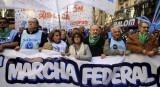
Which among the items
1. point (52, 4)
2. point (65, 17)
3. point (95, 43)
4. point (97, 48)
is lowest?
point (97, 48)

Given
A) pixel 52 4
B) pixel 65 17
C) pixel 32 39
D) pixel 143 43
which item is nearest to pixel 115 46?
pixel 143 43

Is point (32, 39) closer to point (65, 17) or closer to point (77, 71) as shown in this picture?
point (77, 71)

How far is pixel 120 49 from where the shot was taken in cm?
312

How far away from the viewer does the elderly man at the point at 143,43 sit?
115 inches

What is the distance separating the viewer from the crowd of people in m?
2.96

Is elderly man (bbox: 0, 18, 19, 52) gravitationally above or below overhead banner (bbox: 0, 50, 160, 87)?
above

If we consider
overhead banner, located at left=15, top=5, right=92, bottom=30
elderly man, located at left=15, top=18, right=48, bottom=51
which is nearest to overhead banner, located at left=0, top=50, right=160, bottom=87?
elderly man, located at left=15, top=18, right=48, bottom=51

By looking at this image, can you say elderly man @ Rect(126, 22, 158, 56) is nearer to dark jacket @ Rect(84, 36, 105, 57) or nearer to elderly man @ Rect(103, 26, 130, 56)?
Answer: elderly man @ Rect(103, 26, 130, 56)

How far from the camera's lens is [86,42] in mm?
3377

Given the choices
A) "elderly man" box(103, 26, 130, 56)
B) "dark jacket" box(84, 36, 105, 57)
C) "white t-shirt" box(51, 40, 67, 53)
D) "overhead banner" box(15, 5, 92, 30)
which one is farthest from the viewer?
"overhead banner" box(15, 5, 92, 30)

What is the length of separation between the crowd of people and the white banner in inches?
29.3

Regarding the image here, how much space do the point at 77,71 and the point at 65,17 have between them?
3.06 metres

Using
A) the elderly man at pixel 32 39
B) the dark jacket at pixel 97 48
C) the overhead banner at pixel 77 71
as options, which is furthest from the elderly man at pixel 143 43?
the elderly man at pixel 32 39

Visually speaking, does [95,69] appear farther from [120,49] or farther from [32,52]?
[32,52]
